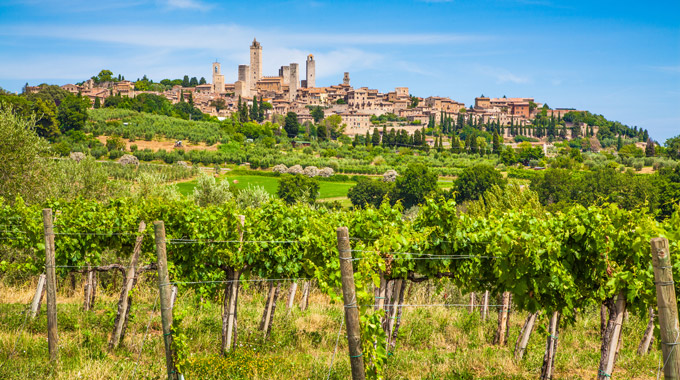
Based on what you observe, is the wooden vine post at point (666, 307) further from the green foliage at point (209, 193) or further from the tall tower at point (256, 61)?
the tall tower at point (256, 61)

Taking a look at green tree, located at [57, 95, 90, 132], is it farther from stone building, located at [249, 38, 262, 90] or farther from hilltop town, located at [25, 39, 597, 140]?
stone building, located at [249, 38, 262, 90]

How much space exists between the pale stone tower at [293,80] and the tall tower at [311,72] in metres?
5.33

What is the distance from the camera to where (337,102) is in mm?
127000

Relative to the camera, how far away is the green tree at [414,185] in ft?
160

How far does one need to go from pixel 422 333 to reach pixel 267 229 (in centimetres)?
248

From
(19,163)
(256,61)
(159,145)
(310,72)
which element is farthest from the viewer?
(310,72)

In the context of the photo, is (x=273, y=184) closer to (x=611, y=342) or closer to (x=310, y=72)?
(x=611, y=342)

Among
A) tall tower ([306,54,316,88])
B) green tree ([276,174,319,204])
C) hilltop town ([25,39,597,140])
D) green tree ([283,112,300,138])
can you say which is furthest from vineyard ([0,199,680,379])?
tall tower ([306,54,316,88])

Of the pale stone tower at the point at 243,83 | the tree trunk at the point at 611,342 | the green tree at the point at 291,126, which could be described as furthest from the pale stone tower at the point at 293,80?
the tree trunk at the point at 611,342

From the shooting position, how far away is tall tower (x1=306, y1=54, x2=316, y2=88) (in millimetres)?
150625

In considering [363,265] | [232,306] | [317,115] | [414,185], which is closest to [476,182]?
[414,185]

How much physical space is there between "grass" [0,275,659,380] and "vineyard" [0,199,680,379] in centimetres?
5

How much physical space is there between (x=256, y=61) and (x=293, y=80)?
11.4 m

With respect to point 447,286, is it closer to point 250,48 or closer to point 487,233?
point 487,233
